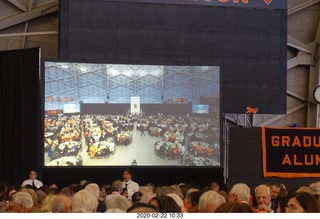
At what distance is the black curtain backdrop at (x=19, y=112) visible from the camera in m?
17.4

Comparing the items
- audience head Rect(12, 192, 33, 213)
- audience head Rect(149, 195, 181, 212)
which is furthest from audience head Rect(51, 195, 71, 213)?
audience head Rect(149, 195, 181, 212)

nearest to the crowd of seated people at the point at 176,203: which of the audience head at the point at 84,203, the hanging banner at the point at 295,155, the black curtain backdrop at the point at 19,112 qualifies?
the audience head at the point at 84,203

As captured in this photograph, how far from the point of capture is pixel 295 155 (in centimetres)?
1109

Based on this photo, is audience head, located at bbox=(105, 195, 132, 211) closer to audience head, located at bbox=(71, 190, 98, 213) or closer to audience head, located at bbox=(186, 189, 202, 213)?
audience head, located at bbox=(71, 190, 98, 213)

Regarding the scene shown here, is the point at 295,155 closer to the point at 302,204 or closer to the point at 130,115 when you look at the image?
the point at 302,204

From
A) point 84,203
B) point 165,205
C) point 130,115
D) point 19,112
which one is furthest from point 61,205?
point 19,112

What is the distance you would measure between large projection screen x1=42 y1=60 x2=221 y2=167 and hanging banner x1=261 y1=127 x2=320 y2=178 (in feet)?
20.4

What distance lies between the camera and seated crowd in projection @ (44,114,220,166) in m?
17.0

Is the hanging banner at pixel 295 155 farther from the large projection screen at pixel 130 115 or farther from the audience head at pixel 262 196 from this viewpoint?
the large projection screen at pixel 130 115

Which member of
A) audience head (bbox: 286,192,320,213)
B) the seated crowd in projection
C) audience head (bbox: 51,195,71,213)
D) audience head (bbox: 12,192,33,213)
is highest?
the seated crowd in projection

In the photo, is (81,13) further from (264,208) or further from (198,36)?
(264,208)

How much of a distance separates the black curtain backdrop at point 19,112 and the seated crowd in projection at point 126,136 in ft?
→ 1.99

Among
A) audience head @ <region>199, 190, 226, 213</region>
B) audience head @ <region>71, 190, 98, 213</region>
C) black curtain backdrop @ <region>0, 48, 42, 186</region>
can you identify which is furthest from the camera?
black curtain backdrop @ <region>0, 48, 42, 186</region>

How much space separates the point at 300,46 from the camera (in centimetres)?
2212
